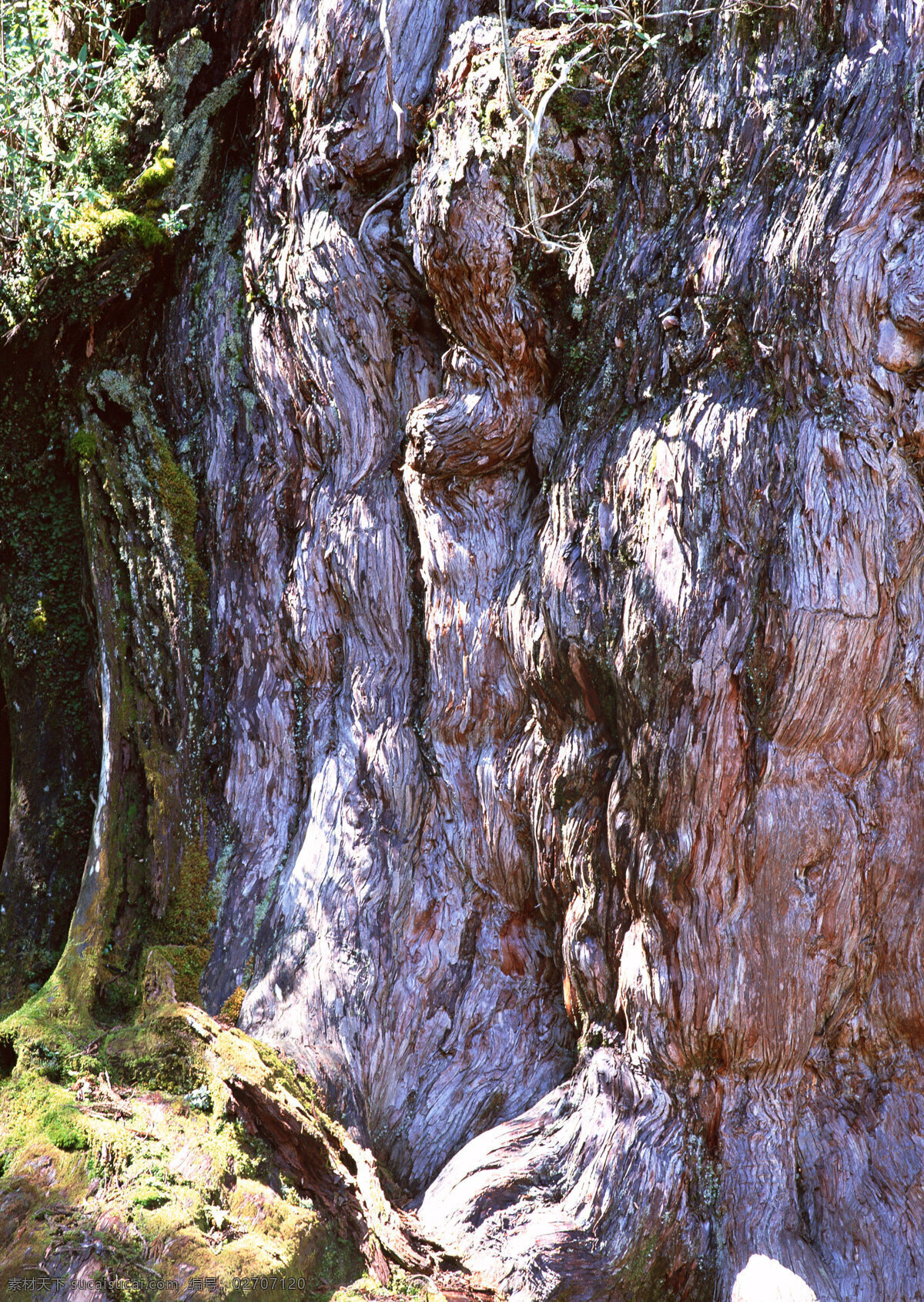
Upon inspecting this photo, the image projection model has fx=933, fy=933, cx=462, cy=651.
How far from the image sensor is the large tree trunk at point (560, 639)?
296cm

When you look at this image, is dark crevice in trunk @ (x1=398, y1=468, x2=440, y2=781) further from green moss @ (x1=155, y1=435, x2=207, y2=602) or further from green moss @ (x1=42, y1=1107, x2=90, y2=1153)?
green moss @ (x1=42, y1=1107, x2=90, y2=1153)

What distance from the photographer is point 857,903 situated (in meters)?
3.08

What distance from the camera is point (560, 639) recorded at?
128 inches

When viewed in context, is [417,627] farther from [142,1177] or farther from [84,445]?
[142,1177]


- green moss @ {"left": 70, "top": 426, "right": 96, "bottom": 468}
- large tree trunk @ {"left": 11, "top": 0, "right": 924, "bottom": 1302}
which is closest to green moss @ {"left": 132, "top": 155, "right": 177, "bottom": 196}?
large tree trunk @ {"left": 11, "top": 0, "right": 924, "bottom": 1302}

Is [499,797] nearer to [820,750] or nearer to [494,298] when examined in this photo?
[820,750]

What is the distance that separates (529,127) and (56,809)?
10.9 feet

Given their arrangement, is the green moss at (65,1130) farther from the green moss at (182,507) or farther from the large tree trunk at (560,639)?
the green moss at (182,507)

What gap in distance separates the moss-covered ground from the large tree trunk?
280 millimetres

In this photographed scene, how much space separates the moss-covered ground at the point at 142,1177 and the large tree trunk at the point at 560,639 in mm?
280

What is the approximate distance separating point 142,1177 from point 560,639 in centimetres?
217

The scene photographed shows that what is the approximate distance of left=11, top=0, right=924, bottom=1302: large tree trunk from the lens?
2.96 m

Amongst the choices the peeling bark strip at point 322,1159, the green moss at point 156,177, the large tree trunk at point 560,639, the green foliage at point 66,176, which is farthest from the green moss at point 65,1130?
the green moss at point 156,177

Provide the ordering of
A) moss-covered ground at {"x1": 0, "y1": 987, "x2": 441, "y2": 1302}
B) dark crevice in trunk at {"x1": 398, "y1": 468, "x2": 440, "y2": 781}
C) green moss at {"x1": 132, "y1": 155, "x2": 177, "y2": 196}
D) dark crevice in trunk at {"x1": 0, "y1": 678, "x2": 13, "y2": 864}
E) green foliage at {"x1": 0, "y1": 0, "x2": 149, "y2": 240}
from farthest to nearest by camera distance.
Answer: dark crevice in trunk at {"x1": 0, "y1": 678, "x2": 13, "y2": 864}, green moss at {"x1": 132, "y1": 155, "x2": 177, "y2": 196}, green foliage at {"x1": 0, "y1": 0, "x2": 149, "y2": 240}, dark crevice in trunk at {"x1": 398, "y1": 468, "x2": 440, "y2": 781}, moss-covered ground at {"x1": 0, "y1": 987, "x2": 441, "y2": 1302}
